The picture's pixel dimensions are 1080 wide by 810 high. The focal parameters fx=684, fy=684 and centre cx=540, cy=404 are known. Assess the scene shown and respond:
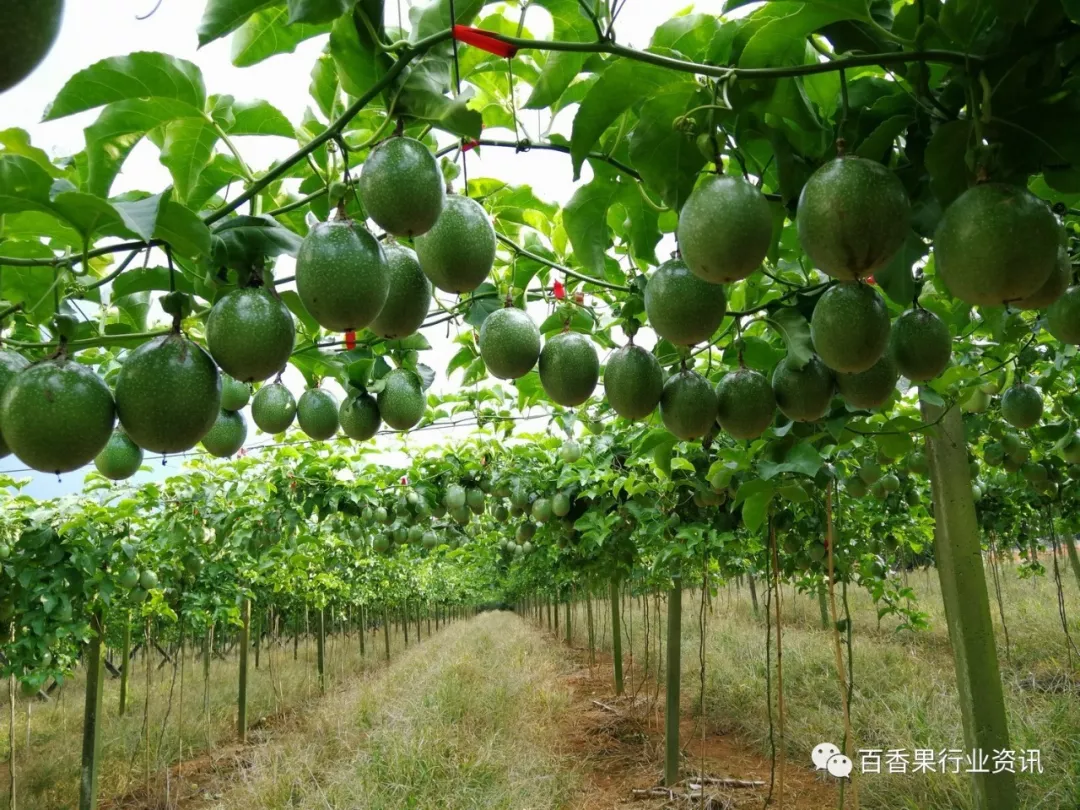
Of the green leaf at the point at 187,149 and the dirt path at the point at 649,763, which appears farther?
the dirt path at the point at 649,763

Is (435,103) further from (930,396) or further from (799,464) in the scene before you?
(930,396)

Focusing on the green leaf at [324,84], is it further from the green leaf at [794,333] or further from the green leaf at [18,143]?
the green leaf at [794,333]

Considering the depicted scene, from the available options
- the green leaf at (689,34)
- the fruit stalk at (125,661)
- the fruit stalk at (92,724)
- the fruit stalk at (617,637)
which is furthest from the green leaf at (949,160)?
the fruit stalk at (125,661)

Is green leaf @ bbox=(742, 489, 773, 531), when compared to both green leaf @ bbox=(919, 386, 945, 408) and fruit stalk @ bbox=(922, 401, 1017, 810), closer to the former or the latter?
green leaf @ bbox=(919, 386, 945, 408)

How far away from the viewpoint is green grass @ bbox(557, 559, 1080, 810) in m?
6.07

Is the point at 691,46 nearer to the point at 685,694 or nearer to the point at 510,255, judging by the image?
the point at 510,255

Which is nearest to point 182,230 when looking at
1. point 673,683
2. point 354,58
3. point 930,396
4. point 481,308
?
point 354,58

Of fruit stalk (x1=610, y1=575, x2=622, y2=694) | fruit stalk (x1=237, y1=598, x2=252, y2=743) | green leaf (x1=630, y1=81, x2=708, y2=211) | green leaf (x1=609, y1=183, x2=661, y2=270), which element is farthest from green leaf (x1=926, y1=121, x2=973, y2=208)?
fruit stalk (x1=237, y1=598, x2=252, y2=743)

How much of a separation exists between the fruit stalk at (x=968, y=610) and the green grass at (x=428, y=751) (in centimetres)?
416

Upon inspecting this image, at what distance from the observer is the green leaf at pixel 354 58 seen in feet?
4.59

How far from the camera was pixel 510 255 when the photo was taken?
261 cm

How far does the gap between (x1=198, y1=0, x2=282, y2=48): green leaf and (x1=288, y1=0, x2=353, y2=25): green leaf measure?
0.40 ft

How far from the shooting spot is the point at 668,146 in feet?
4.95

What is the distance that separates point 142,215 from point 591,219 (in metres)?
1.16
